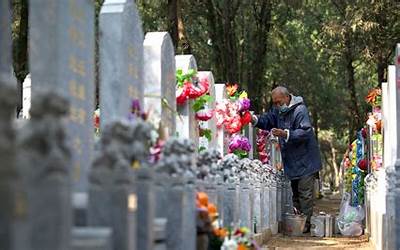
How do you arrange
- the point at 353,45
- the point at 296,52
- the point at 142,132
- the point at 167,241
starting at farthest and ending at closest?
Result: the point at 296,52, the point at 353,45, the point at 167,241, the point at 142,132

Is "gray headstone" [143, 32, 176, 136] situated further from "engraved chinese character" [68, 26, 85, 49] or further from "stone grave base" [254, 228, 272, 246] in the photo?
"stone grave base" [254, 228, 272, 246]

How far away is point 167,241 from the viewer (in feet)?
20.9

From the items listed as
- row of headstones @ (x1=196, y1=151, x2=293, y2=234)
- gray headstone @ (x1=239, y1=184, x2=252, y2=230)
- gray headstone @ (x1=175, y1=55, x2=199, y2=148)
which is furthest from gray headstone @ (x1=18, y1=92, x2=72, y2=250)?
gray headstone @ (x1=175, y1=55, x2=199, y2=148)

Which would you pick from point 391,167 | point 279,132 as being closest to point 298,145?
point 279,132

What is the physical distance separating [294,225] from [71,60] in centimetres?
914

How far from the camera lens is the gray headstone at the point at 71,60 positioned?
589cm

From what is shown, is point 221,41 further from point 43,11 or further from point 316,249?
point 43,11

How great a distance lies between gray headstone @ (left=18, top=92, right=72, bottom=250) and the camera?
373cm

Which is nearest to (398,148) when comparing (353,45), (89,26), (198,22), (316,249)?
(316,249)

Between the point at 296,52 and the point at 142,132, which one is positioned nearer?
the point at 142,132

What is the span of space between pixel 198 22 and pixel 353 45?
498 centimetres

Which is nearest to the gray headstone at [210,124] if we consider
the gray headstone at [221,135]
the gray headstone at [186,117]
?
the gray headstone at [221,135]

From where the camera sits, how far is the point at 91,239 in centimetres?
432

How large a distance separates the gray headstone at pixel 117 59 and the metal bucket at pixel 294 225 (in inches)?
A: 286
